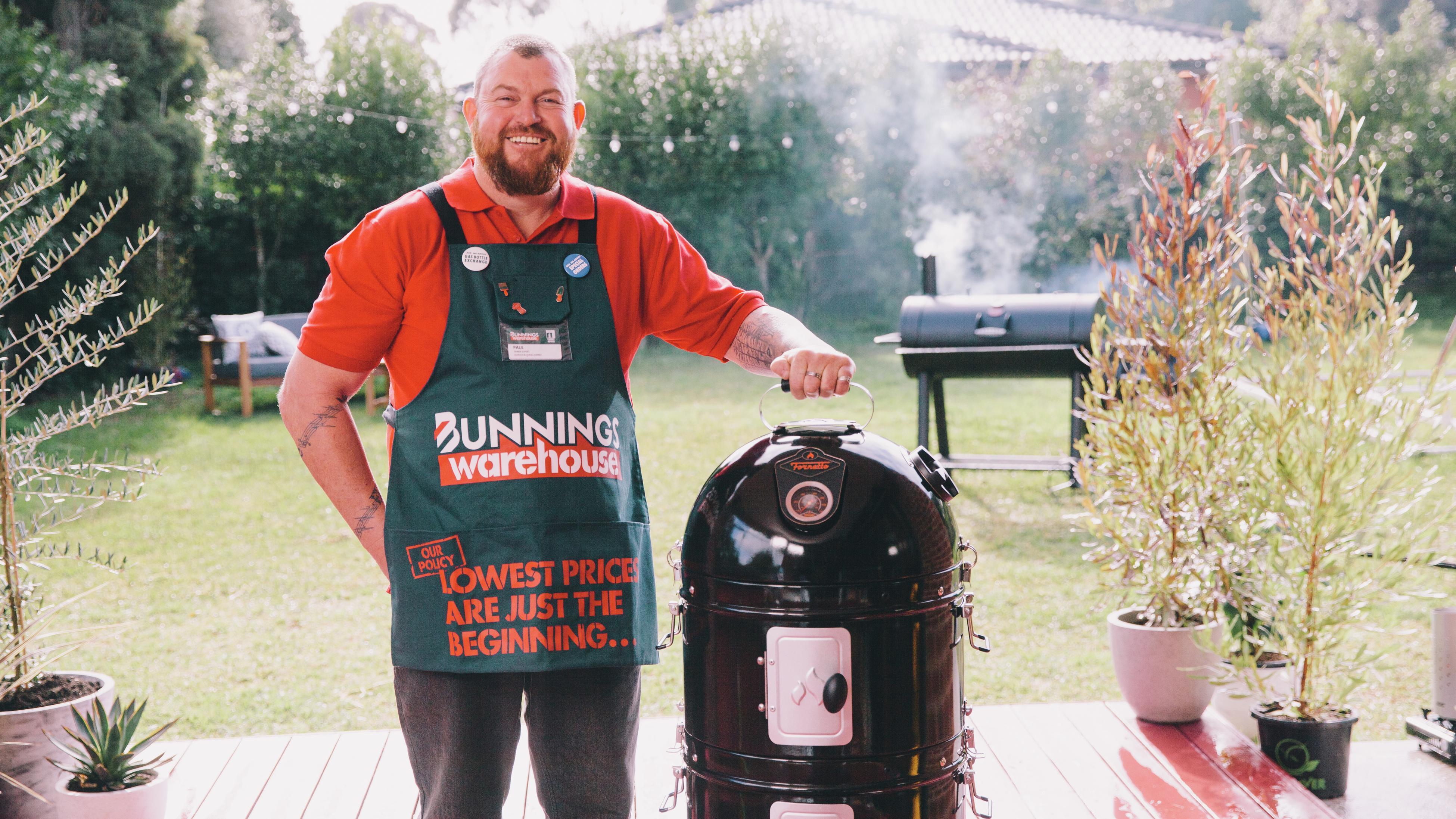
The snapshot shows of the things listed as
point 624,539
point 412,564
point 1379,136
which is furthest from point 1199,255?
point 1379,136

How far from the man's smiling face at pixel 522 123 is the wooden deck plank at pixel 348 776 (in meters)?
1.73

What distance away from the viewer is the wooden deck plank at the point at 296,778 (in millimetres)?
2785

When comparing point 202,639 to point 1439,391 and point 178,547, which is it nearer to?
point 178,547

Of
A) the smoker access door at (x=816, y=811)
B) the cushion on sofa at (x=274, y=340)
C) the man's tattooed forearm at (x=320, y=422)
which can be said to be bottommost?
the cushion on sofa at (x=274, y=340)

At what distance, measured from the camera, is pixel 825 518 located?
171 cm

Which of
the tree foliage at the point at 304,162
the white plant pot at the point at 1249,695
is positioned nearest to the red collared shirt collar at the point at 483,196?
the white plant pot at the point at 1249,695

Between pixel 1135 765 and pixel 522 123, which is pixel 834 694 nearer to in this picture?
pixel 522 123

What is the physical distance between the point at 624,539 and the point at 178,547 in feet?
16.7

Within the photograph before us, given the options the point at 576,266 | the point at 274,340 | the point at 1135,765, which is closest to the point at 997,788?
the point at 1135,765

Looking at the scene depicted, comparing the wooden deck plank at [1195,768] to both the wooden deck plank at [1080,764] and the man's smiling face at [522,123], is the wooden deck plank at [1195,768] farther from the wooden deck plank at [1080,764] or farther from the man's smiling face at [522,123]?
the man's smiling face at [522,123]

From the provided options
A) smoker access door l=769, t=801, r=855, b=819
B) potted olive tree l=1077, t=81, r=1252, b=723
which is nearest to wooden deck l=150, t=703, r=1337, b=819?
potted olive tree l=1077, t=81, r=1252, b=723

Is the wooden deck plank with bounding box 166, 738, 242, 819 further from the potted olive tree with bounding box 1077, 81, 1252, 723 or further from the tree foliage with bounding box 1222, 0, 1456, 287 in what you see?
the tree foliage with bounding box 1222, 0, 1456, 287

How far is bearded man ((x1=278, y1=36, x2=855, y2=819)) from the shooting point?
1844 millimetres

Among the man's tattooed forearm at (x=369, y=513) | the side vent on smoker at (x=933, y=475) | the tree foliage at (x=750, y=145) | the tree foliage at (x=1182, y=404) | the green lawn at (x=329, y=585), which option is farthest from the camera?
the tree foliage at (x=750, y=145)
